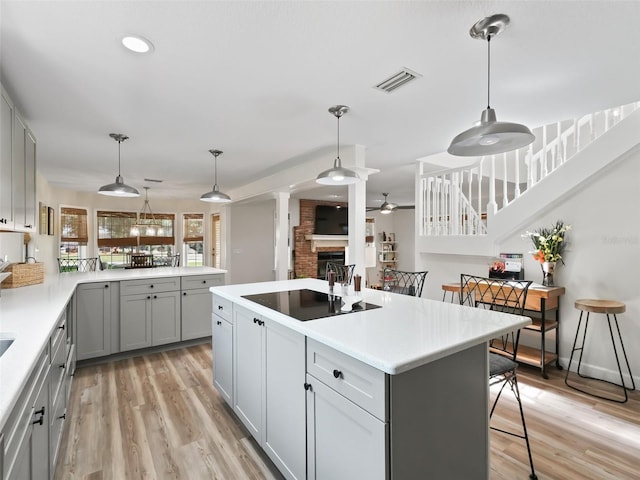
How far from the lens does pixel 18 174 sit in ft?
7.84

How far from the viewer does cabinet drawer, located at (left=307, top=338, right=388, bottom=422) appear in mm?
1187

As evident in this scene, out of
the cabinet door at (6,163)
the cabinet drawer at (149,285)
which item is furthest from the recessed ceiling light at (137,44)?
the cabinet drawer at (149,285)

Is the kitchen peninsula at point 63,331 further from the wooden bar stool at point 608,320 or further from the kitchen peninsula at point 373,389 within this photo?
the wooden bar stool at point 608,320

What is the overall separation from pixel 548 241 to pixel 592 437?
5.85ft

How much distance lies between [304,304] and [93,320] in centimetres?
273

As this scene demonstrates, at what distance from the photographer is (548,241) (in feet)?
10.9

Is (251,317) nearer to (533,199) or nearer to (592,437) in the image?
(592,437)

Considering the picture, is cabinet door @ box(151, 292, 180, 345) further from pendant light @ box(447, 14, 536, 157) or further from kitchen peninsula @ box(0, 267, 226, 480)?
pendant light @ box(447, 14, 536, 157)

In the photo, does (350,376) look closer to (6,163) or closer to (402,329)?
(402,329)

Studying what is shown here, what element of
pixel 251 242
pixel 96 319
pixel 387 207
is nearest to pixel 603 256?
pixel 387 207

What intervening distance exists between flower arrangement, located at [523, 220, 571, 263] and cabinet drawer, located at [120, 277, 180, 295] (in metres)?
4.04

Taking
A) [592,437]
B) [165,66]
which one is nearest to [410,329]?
[592,437]

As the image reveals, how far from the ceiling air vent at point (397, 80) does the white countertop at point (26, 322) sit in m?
2.41

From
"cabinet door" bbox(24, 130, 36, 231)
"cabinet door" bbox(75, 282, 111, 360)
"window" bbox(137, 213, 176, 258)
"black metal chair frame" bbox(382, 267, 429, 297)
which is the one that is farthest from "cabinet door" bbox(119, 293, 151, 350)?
"window" bbox(137, 213, 176, 258)
